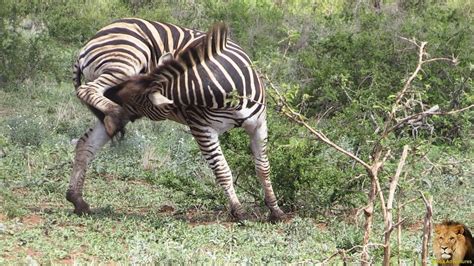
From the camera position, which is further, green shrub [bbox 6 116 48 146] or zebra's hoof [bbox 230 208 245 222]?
green shrub [bbox 6 116 48 146]

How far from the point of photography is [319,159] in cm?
852

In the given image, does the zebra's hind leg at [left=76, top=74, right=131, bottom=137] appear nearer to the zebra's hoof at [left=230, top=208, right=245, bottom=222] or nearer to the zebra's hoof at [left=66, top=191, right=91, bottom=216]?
the zebra's hoof at [left=66, top=191, right=91, bottom=216]

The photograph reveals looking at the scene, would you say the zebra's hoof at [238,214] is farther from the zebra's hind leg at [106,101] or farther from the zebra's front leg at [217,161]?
the zebra's hind leg at [106,101]

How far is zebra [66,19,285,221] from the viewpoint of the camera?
7641 millimetres

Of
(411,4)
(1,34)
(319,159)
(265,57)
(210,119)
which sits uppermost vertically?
(210,119)

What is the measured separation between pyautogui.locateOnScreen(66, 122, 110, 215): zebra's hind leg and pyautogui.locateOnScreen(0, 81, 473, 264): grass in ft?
0.69

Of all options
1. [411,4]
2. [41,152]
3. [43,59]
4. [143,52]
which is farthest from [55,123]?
[411,4]

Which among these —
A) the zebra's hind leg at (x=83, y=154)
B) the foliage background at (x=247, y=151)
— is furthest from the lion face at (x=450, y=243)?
the zebra's hind leg at (x=83, y=154)

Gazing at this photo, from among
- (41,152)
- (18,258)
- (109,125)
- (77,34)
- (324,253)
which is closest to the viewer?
(18,258)

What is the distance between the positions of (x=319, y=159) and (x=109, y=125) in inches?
89.5

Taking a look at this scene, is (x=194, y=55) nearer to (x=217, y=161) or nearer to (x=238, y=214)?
(x=217, y=161)

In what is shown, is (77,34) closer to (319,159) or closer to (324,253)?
(319,159)

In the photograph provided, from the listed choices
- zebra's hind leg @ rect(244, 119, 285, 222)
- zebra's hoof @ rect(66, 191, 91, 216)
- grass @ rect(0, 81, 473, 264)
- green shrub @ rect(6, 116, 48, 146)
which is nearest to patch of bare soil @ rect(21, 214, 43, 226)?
grass @ rect(0, 81, 473, 264)

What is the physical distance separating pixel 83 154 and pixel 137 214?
0.80 metres
